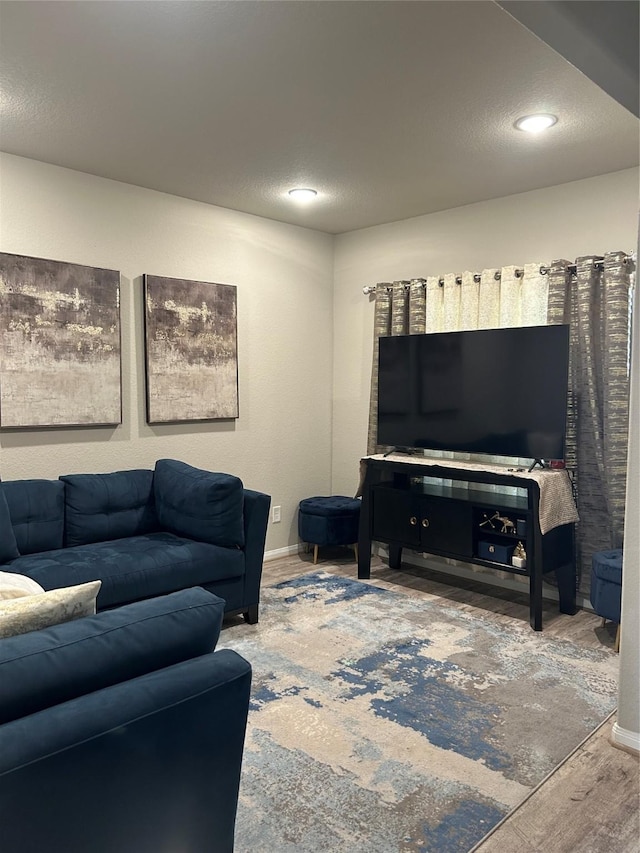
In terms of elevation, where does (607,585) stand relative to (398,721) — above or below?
above

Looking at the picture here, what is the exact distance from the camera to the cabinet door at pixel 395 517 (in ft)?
14.2

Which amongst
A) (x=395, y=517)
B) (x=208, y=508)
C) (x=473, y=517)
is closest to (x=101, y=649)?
(x=208, y=508)

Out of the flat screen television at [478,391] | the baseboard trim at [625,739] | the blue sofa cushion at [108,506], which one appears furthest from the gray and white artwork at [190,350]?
the baseboard trim at [625,739]

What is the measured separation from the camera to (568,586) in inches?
153

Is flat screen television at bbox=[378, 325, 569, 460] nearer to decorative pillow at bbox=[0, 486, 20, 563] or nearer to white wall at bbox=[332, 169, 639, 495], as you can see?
white wall at bbox=[332, 169, 639, 495]

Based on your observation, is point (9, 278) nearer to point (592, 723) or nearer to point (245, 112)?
point (245, 112)

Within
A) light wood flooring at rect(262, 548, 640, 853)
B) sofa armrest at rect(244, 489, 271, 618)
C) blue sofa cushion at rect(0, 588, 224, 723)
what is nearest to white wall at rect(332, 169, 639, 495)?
sofa armrest at rect(244, 489, 271, 618)

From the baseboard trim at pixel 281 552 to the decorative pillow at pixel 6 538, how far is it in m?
2.11

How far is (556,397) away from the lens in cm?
379

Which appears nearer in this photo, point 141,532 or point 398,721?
point 398,721

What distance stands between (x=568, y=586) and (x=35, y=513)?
10.0ft

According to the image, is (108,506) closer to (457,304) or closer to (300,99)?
(300,99)

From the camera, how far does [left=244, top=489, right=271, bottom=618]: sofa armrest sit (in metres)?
3.68

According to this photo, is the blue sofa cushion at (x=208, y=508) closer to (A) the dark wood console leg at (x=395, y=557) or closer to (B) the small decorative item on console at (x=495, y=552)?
(B) the small decorative item on console at (x=495, y=552)
